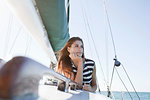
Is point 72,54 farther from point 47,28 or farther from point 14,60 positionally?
point 14,60

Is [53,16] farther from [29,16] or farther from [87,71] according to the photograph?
[87,71]

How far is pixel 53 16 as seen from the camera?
1.04 m

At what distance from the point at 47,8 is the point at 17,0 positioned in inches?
13.3

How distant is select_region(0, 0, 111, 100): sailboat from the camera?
4.4 inches

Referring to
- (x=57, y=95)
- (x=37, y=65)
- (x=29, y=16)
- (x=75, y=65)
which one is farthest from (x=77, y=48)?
(x=37, y=65)

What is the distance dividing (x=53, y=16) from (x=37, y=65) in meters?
0.93

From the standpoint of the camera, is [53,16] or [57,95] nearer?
[57,95]

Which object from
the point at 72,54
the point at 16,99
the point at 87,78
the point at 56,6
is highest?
the point at 56,6

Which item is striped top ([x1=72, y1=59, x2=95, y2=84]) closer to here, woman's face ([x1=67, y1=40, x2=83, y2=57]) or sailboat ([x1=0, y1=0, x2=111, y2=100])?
woman's face ([x1=67, y1=40, x2=83, y2=57])

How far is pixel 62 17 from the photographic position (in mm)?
1052

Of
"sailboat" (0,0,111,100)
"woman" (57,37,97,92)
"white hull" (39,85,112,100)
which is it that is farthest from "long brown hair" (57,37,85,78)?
"white hull" (39,85,112,100)

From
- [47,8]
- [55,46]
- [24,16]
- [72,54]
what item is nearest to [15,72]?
[24,16]

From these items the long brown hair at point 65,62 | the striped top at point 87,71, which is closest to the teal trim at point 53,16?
the long brown hair at point 65,62

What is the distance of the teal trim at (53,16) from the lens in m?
0.91
